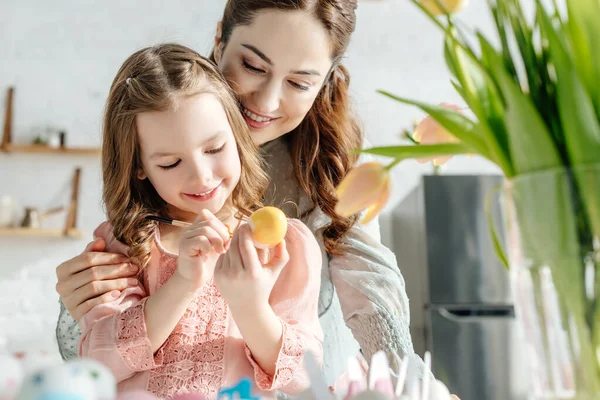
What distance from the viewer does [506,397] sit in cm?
320

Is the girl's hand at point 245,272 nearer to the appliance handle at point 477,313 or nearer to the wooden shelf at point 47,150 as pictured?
the appliance handle at point 477,313

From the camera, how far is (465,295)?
11.0ft

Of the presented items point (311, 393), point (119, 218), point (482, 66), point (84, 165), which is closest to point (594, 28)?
point (482, 66)

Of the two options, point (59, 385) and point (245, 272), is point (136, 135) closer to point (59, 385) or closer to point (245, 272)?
point (245, 272)

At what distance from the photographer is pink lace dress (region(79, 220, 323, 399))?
1081mm

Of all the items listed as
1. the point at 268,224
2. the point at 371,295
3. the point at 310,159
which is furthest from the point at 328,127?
the point at 268,224

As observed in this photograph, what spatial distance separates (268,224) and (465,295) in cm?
267

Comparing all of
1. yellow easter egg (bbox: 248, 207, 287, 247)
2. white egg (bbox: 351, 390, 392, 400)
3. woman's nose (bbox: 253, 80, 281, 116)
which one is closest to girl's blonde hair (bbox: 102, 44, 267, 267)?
woman's nose (bbox: 253, 80, 281, 116)

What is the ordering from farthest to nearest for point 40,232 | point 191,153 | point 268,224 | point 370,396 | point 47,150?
1. point 47,150
2. point 40,232
3. point 191,153
4. point 268,224
5. point 370,396

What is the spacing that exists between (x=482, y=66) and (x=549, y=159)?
10 centimetres

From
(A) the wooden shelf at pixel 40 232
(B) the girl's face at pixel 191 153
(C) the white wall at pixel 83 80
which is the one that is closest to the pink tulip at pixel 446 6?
(B) the girl's face at pixel 191 153

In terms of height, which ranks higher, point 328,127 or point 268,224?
point 328,127

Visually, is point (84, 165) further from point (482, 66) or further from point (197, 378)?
point (482, 66)

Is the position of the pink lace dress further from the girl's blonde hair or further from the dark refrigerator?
the dark refrigerator
